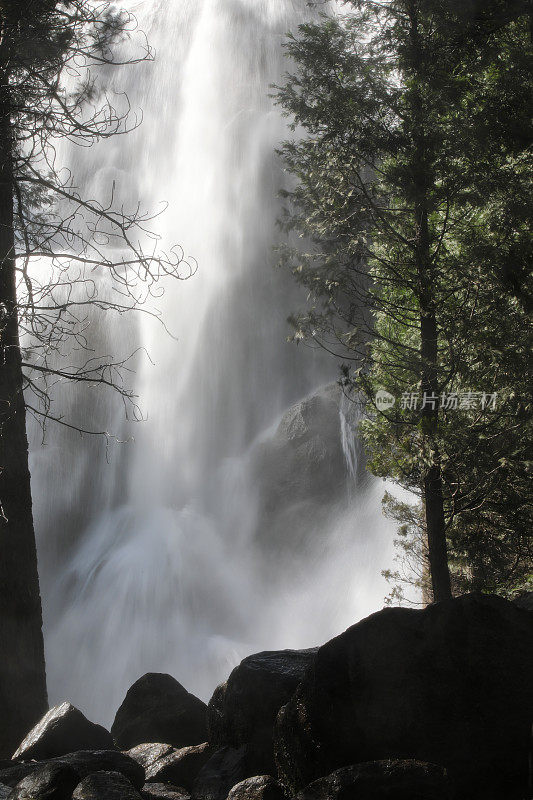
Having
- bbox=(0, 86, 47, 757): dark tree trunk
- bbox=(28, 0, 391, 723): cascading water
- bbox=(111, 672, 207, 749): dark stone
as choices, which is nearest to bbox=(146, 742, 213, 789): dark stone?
bbox=(111, 672, 207, 749): dark stone

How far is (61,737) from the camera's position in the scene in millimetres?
5621

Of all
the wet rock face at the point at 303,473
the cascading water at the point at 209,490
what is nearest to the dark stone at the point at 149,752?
the cascading water at the point at 209,490

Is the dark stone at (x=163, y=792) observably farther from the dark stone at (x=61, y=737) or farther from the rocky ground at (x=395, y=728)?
the dark stone at (x=61, y=737)

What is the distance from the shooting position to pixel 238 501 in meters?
23.9

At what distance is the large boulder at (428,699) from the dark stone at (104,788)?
914 mm

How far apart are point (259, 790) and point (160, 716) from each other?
263 cm

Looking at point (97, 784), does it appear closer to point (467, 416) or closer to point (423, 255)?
point (467, 416)

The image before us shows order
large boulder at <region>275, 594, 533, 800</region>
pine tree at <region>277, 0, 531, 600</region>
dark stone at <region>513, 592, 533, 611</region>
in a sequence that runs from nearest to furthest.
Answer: large boulder at <region>275, 594, 533, 800</region>, dark stone at <region>513, 592, 533, 611</region>, pine tree at <region>277, 0, 531, 600</region>

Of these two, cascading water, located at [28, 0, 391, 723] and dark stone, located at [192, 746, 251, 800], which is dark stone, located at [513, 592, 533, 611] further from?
cascading water, located at [28, 0, 391, 723]

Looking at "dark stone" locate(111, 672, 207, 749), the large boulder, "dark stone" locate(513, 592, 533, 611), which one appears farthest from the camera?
"dark stone" locate(111, 672, 207, 749)

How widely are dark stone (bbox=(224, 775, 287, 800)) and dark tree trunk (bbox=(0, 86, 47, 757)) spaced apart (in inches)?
121

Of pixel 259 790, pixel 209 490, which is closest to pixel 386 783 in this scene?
pixel 259 790

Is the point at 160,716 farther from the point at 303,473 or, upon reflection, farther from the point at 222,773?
the point at 303,473

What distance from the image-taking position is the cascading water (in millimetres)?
→ 18609
